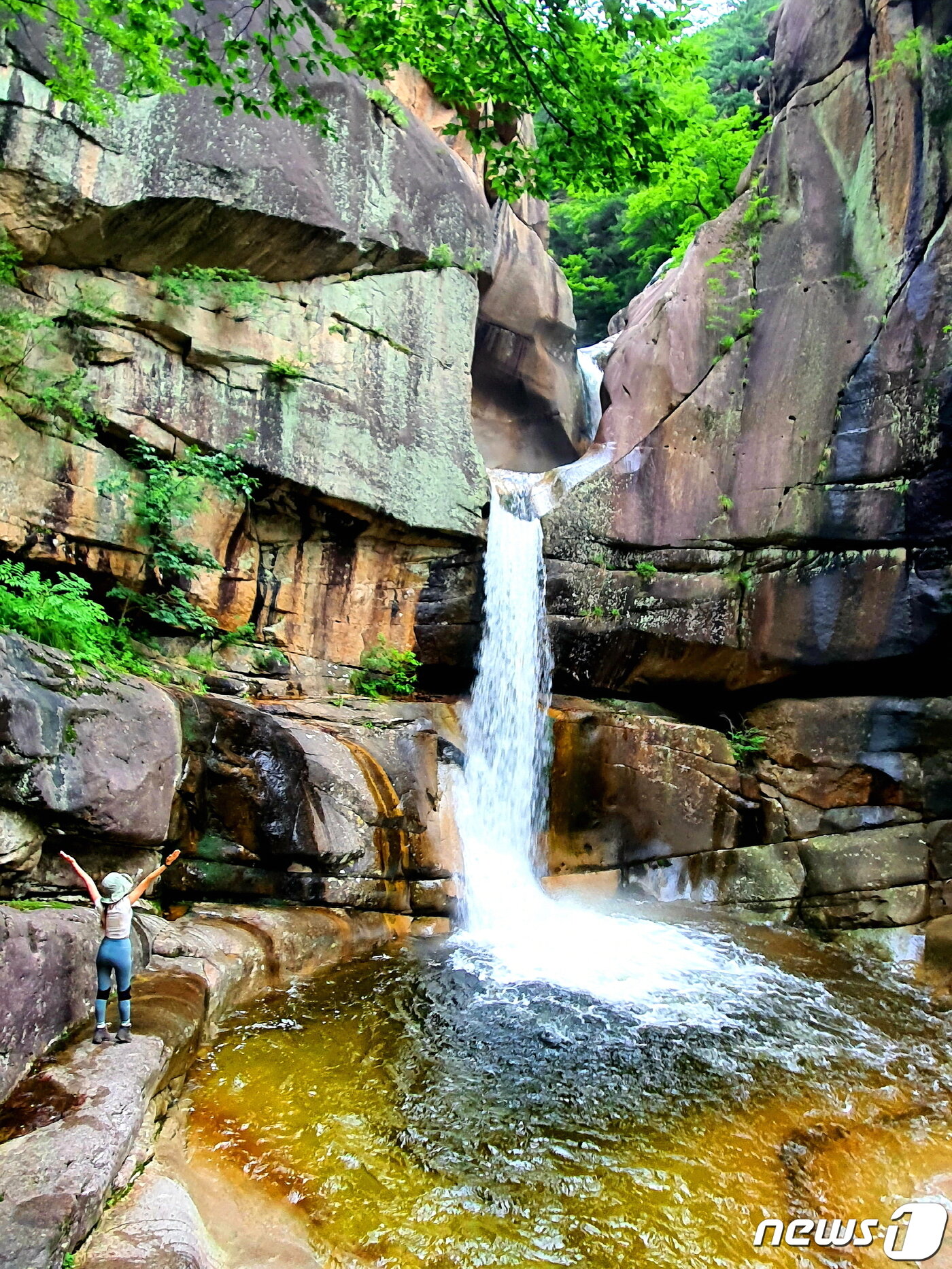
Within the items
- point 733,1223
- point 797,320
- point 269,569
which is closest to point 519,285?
point 797,320

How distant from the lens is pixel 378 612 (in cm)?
1130

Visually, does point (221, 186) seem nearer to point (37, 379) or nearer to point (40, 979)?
point (37, 379)

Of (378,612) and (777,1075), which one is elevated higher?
(378,612)

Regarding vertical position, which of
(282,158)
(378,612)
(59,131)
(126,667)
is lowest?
(126,667)

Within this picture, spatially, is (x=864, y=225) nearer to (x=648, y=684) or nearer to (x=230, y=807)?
(x=648, y=684)

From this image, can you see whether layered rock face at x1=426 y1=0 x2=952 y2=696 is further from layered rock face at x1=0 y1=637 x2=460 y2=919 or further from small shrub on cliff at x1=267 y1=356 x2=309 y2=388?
small shrub on cliff at x1=267 y1=356 x2=309 y2=388

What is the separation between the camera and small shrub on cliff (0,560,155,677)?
6703 mm

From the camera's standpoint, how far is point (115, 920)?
470cm

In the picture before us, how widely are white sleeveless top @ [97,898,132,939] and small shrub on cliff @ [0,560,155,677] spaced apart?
2631 mm

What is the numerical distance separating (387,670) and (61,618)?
4891 millimetres

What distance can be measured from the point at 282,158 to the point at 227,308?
2065 mm

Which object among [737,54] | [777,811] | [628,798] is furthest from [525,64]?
[737,54]

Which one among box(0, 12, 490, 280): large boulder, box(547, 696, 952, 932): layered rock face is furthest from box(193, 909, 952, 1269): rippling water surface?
box(0, 12, 490, 280): large boulder

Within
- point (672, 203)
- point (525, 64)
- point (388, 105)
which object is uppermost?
point (672, 203)
